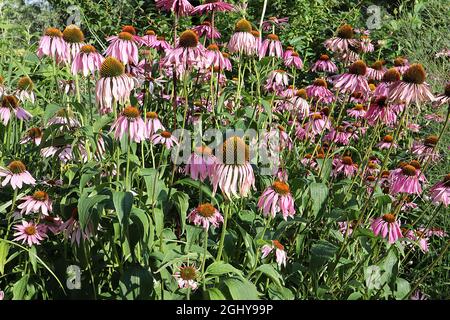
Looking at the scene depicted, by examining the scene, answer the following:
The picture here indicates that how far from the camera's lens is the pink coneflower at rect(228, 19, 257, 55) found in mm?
1963

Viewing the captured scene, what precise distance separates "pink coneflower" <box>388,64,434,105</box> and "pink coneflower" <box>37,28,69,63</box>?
1002mm

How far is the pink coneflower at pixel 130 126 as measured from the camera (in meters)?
1.48

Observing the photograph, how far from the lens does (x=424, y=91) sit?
156cm

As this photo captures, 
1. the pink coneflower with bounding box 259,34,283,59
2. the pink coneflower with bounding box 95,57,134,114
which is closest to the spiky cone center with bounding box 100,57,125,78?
the pink coneflower with bounding box 95,57,134,114

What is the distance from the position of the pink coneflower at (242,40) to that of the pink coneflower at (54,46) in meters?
0.59

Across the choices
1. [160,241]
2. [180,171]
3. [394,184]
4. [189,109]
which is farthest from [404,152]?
[160,241]

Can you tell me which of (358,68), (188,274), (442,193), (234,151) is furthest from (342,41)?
(188,274)

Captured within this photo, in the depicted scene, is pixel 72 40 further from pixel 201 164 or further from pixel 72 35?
pixel 201 164

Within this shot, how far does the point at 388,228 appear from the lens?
1.74 metres

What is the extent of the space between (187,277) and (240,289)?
0.56 feet

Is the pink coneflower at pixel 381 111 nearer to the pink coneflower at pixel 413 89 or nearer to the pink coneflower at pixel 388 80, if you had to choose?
the pink coneflower at pixel 388 80

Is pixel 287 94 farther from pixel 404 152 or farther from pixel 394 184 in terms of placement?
pixel 394 184

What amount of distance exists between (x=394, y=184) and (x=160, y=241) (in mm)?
853

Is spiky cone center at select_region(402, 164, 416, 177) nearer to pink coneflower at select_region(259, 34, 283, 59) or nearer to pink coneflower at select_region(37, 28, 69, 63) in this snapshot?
pink coneflower at select_region(259, 34, 283, 59)
